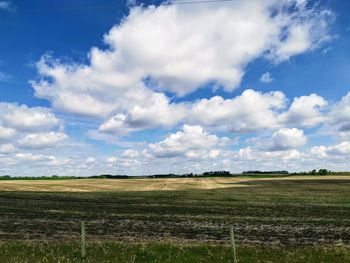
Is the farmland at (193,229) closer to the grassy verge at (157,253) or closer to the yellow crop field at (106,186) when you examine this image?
the grassy verge at (157,253)

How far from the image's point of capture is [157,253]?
1981cm

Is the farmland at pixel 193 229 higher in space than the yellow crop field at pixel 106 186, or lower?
lower

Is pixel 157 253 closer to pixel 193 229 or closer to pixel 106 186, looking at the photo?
pixel 193 229

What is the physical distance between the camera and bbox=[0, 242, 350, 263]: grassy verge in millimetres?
18547

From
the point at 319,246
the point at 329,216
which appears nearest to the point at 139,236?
the point at 319,246

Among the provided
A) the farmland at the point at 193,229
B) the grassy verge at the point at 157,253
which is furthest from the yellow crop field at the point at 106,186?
the grassy verge at the point at 157,253

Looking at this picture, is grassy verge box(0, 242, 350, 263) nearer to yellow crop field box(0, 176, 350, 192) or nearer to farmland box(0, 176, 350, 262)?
farmland box(0, 176, 350, 262)

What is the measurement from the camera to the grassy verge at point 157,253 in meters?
18.5

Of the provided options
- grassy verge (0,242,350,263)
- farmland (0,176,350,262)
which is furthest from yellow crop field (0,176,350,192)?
grassy verge (0,242,350,263)

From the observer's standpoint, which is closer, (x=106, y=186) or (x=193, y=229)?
(x=193, y=229)

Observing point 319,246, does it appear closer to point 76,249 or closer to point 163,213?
point 76,249

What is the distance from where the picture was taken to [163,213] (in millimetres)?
39781

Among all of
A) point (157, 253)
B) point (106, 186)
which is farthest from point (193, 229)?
point (106, 186)

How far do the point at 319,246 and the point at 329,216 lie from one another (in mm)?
16370
